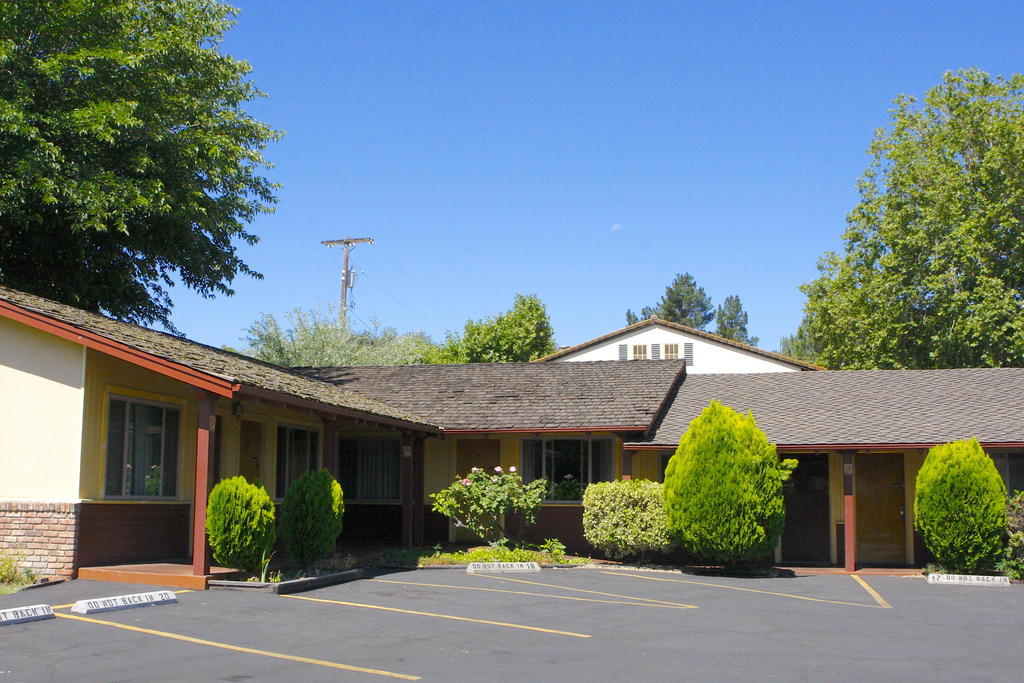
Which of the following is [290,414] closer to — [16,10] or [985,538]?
[16,10]

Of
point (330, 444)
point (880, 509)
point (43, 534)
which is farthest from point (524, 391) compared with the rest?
point (43, 534)

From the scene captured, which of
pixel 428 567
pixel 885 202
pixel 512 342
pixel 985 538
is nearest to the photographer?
pixel 985 538

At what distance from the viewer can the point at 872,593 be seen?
15.3 meters

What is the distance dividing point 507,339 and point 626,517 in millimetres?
27053

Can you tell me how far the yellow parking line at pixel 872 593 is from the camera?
13859 millimetres

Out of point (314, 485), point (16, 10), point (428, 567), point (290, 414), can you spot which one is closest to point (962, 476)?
point (428, 567)

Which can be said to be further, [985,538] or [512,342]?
[512,342]

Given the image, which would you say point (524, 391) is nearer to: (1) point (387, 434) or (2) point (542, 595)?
(1) point (387, 434)

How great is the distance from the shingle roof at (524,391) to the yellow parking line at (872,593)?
4.62 m

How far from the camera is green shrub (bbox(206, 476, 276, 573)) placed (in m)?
13.7

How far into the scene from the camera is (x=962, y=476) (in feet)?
56.1

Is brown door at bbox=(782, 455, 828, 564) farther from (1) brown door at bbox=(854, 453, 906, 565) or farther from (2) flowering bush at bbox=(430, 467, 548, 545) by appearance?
(2) flowering bush at bbox=(430, 467, 548, 545)

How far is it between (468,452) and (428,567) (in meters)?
4.52

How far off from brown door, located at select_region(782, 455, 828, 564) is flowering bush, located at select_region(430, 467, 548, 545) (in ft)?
17.1
